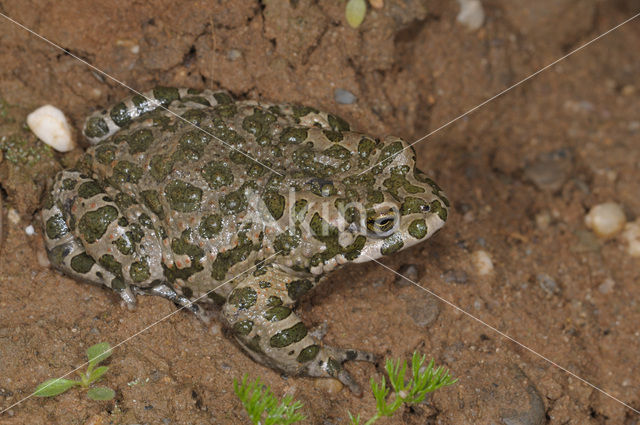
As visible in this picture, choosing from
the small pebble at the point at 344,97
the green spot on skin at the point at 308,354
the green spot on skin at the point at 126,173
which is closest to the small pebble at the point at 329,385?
the green spot on skin at the point at 308,354

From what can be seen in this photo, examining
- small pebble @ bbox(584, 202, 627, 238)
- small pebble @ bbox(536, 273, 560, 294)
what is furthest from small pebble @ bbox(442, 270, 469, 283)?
small pebble @ bbox(584, 202, 627, 238)

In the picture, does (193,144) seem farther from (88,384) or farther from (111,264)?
(88,384)

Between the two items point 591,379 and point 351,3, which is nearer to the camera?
point 591,379

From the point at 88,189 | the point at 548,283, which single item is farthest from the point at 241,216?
the point at 548,283

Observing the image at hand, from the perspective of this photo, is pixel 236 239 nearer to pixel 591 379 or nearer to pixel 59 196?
pixel 59 196

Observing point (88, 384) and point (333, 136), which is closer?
point (88, 384)

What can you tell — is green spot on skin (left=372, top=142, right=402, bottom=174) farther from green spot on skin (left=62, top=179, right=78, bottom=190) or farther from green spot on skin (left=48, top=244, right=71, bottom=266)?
green spot on skin (left=48, top=244, right=71, bottom=266)

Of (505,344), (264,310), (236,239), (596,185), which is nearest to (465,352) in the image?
(505,344)
